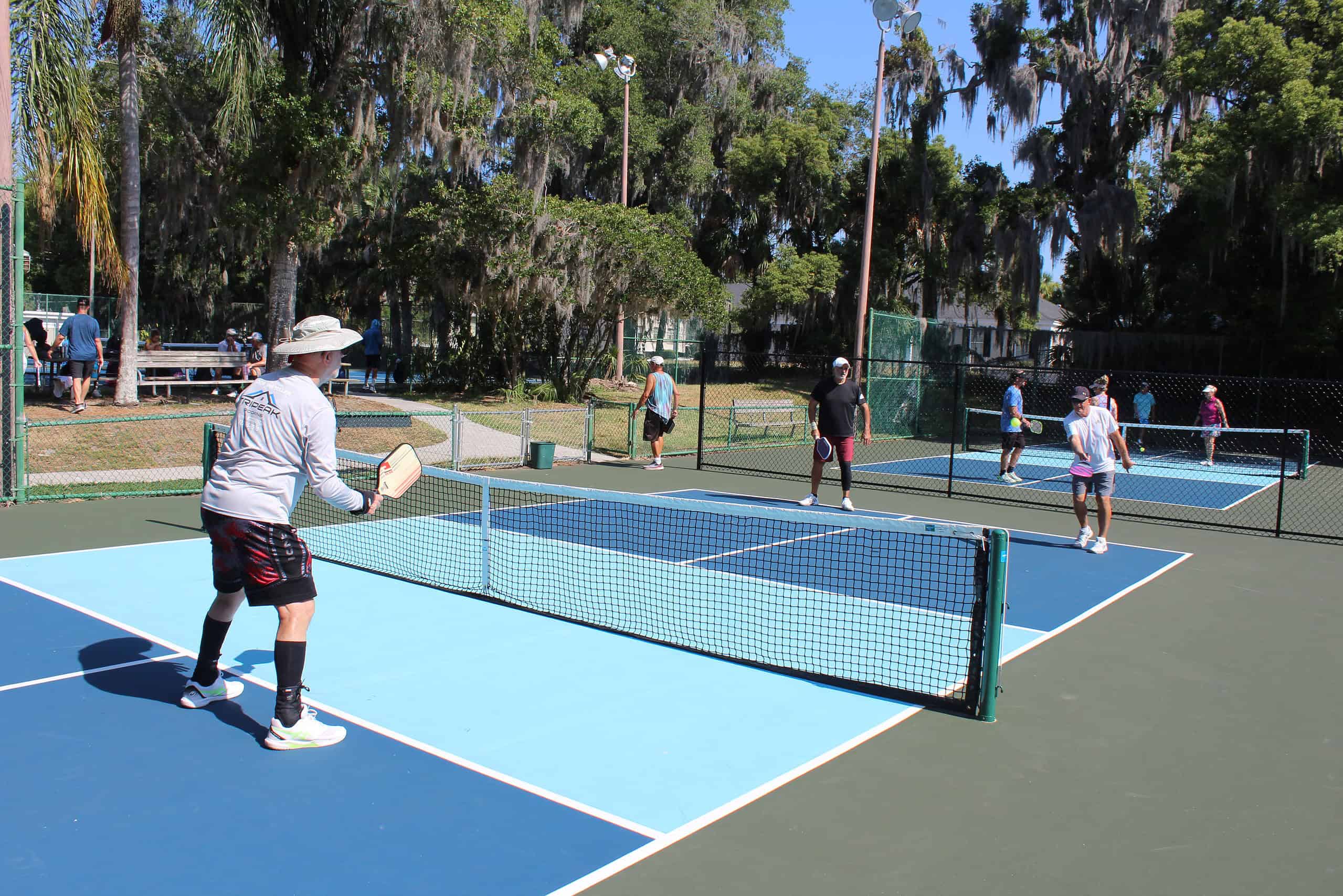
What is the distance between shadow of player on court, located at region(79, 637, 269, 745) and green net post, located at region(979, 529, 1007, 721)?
3811 mm

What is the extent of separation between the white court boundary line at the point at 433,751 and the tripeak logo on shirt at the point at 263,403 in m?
1.63

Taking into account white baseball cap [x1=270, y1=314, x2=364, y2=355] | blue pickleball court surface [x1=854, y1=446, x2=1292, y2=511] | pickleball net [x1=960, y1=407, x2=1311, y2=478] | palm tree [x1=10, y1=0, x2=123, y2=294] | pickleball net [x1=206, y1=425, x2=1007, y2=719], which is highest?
palm tree [x1=10, y1=0, x2=123, y2=294]

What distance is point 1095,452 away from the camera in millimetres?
10578

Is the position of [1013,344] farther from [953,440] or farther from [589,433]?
A: [589,433]

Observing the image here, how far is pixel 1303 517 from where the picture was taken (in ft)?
46.9

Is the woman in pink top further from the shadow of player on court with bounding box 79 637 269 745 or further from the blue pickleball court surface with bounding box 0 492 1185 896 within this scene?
the shadow of player on court with bounding box 79 637 269 745

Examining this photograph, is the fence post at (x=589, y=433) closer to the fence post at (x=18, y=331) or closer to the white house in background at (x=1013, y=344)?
the fence post at (x=18, y=331)

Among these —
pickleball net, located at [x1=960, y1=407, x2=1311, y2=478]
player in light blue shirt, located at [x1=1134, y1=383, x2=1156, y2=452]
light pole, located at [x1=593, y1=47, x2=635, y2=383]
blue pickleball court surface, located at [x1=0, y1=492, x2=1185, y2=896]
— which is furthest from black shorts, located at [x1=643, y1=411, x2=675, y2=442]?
player in light blue shirt, located at [x1=1134, y1=383, x2=1156, y2=452]

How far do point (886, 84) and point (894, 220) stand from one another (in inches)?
185

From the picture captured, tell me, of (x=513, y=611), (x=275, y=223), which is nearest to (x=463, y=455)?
(x=275, y=223)

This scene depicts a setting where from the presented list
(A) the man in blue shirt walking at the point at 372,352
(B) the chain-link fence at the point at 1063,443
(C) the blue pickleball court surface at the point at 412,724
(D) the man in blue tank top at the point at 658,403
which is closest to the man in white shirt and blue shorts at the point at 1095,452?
(C) the blue pickleball court surface at the point at 412,724

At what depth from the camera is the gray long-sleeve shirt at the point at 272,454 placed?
475cm

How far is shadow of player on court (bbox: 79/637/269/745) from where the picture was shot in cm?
526

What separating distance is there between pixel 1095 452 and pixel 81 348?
49.0 feet
